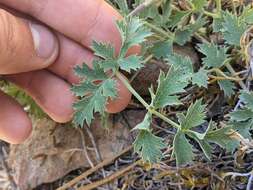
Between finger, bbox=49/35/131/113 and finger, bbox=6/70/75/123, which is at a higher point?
finger, bbox=49/35/131/113

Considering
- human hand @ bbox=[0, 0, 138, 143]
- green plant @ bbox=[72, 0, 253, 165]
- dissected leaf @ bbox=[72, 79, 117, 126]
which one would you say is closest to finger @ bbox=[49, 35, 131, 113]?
human hand @ bbox=[0, 0, 138, 143]

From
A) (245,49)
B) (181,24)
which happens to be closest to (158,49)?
(181,24)

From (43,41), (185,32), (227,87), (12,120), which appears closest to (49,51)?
(43,41)

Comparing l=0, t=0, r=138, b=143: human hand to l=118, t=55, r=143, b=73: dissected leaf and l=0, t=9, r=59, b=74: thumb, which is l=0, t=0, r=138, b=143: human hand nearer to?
l=0, t=9, r=59, b=74: thumb

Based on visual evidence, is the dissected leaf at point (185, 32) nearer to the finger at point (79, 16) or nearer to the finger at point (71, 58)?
the finger at point (79, 16)

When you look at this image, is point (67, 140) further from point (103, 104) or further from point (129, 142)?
point (103, 104)
